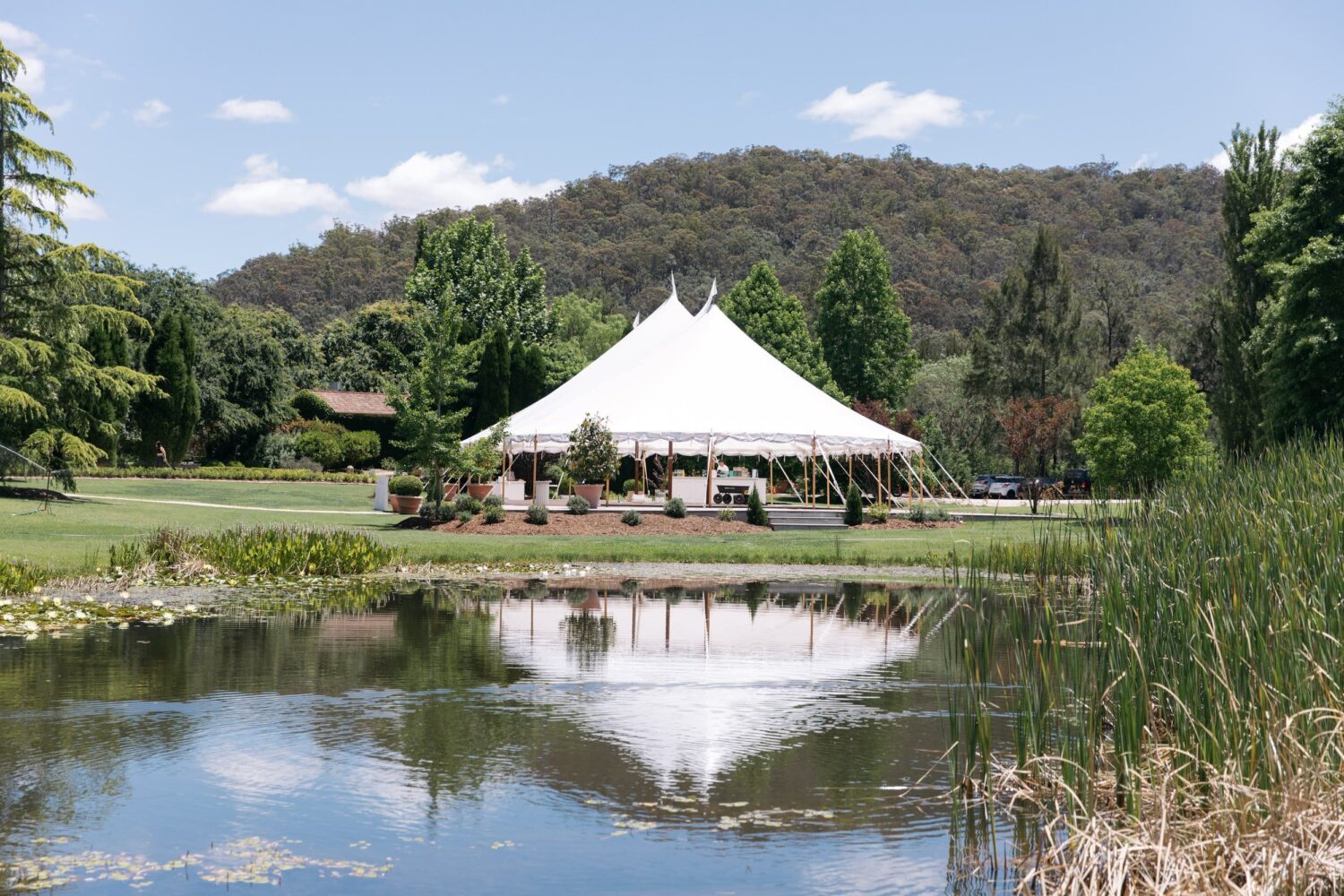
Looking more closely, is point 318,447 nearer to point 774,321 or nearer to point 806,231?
point 774,321

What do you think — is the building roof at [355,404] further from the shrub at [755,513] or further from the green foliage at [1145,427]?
the green foliage at [1145,427]

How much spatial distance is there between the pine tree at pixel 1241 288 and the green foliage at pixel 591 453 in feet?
47.8

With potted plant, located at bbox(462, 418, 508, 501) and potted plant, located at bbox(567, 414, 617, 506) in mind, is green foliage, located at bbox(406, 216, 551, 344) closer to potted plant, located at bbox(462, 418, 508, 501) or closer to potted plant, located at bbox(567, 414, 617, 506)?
potted plant, located at bbox(567, 414, 617, 506)

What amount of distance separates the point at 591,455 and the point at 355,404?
27.0 m

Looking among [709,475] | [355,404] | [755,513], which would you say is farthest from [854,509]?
[355,404]

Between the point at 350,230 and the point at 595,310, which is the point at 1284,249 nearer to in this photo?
the point at 595,310

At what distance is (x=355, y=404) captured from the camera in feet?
186

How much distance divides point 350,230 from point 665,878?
104m

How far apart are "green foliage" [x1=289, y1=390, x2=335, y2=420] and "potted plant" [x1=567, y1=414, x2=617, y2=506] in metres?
25.6

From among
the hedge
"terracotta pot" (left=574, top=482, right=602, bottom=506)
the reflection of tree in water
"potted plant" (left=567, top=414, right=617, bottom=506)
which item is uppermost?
"potted plant" (left=567, top=414, right=617, bottom=506)

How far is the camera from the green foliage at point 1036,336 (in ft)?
193

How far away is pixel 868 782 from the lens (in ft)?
24.6

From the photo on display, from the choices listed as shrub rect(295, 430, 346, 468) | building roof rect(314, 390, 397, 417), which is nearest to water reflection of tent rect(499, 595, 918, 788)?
shrub rect(295, 430, 346, 468)

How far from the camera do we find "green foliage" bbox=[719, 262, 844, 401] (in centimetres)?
5812
